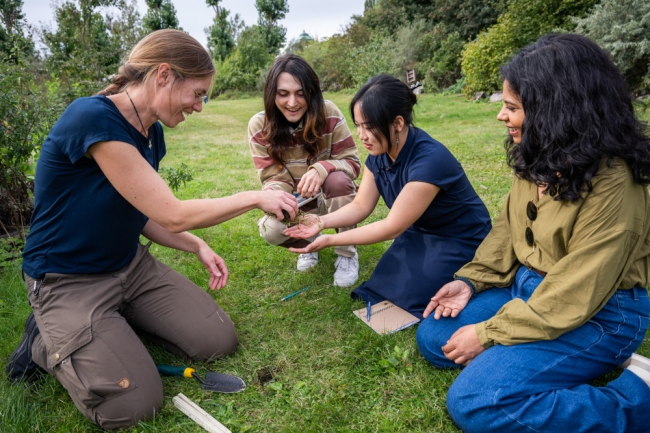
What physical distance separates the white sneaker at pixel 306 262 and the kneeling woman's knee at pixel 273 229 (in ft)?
1.08

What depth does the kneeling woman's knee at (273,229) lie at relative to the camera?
3.47m

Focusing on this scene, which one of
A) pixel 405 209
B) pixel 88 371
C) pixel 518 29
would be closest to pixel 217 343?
pixel 88 371

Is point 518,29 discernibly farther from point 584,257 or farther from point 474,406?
point 474,406

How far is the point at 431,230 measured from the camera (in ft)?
9.99

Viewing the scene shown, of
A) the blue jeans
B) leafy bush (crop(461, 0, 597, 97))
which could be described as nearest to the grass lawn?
the blue jeans

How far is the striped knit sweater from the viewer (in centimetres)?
365

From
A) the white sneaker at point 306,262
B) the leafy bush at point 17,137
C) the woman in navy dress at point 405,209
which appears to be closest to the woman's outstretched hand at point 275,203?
the woman in navy dress at point 405,209

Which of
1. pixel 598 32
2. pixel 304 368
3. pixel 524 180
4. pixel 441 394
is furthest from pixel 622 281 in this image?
pixel 598 32

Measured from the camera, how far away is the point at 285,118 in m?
3.60

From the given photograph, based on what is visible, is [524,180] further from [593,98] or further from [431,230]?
[431,230]

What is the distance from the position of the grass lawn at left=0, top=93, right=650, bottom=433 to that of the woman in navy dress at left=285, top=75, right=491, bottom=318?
0.31m

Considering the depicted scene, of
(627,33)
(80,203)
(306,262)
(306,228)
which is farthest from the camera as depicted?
(627,33)

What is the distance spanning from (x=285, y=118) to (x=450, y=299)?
1.85 metres

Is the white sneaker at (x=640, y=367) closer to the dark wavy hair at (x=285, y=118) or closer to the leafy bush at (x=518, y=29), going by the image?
the dark wavy hair at (x=285, y=118)
